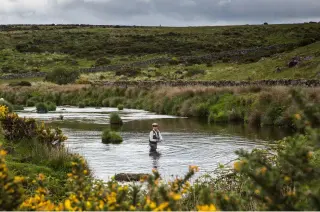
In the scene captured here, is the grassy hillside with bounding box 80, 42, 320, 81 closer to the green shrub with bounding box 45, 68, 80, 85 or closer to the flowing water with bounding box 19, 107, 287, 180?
the green shrub with bounding box 45, 68, 80, 85

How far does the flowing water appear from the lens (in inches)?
768

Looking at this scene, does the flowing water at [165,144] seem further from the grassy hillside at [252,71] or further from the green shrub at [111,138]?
the grassy hillside at [252,71]

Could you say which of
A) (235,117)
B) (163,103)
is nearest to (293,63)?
(163,103)

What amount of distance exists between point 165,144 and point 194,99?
55.7 feet

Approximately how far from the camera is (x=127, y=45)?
120 metres

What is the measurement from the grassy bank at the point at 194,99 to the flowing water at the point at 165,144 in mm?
2029

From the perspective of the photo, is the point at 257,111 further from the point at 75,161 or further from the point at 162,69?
the point at 162,69

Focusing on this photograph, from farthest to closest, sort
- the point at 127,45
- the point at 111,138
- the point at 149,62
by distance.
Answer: the point at 127,45 → the point at 149,62 → the point at 111,138

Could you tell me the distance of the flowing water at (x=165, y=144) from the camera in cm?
1952

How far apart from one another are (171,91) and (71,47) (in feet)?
254

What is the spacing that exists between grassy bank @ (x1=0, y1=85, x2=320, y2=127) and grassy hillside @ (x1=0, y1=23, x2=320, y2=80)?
633 inches

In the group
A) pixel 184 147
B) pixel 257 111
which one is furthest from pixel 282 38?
pixel 184 147

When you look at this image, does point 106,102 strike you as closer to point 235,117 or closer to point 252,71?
point 252,71

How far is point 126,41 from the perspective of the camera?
126m
